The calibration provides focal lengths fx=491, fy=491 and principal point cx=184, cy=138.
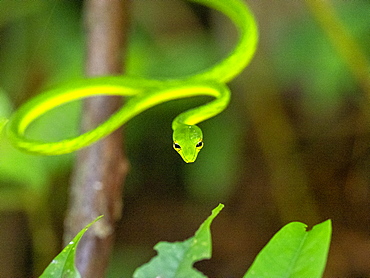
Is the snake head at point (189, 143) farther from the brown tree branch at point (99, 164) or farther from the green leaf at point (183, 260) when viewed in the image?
the green leaf at point (183, 260)

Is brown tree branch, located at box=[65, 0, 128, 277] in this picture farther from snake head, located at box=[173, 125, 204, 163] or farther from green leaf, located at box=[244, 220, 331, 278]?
green leaf, located at box=[244, 220, 331, 278]

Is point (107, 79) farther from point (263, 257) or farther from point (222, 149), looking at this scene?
point (263, 257)

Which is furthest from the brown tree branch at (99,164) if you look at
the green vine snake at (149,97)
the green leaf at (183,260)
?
the green leaf at (183,260)

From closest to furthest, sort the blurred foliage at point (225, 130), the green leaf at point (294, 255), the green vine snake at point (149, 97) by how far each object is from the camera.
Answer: the green leaf at point (294, 255), the green vine snake at point (149, 97), the blurred foliage at point (225, 130)

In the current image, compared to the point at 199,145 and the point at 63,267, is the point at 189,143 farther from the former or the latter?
the point at 63,267

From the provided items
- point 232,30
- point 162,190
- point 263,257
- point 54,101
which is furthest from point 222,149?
point 263,257

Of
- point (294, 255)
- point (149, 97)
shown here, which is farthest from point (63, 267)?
point (149, 97)
